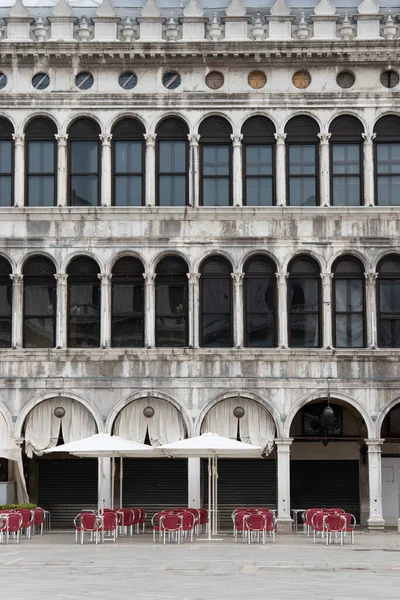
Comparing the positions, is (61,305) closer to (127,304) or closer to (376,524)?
(127,304)

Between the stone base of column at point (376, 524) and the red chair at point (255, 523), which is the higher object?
the red chair at point (255, 523)

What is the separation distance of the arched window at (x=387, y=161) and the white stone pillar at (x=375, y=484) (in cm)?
709

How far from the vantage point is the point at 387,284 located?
1535 inches

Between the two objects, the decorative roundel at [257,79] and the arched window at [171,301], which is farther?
the decorative roundel at [257,79]

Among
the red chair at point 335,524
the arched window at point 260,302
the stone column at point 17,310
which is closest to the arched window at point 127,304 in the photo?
the stone column at point 17,310

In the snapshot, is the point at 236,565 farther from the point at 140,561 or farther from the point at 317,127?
the point at 317,127

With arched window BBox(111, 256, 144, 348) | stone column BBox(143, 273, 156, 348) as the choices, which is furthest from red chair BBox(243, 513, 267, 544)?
arched window BBox(111, 256, 144, 348)

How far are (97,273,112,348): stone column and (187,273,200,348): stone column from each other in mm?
2341

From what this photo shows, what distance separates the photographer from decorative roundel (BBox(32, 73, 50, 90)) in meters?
39.8

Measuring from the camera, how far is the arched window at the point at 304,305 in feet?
127

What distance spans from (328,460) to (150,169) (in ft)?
34.6

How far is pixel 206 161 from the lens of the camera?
39.6 m

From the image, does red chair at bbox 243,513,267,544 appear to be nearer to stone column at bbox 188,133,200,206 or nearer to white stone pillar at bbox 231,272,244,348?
white stone pillar at bbox 231,272,244,348

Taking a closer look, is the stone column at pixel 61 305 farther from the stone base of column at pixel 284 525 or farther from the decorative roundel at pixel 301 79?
the decorative roundel at pixel 301 79
